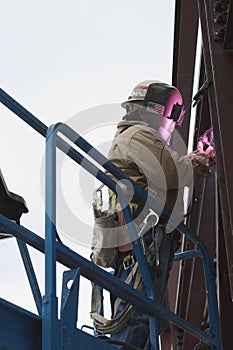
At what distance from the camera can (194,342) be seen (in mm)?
8062

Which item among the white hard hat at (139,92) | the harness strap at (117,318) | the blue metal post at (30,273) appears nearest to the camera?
the blue metal post at (30,273)

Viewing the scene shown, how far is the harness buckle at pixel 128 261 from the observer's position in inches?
219

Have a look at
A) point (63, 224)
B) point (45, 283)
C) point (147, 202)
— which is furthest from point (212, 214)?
point (45, 283)

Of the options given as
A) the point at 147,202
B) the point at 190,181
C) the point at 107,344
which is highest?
the point at 190,181

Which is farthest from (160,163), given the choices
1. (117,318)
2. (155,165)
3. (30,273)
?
(30,273)

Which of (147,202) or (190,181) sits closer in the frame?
(147,202)

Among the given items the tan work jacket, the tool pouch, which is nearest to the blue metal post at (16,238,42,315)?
the tool pouch

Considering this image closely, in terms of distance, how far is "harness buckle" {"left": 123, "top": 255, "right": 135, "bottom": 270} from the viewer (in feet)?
18.3

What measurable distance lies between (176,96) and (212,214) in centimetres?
174

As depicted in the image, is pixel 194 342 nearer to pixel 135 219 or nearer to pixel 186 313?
pixel 186 313

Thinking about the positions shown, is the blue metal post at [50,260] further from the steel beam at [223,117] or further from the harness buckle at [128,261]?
the harness buckle at [128,261]

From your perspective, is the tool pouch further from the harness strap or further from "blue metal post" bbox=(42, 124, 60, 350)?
"blue metal post" bbox=(42, 124, 60, 350)

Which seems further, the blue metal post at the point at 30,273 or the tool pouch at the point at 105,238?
the tool pouch at the point at 105,238

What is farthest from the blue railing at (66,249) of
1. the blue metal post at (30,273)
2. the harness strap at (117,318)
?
the blue metal post at (30,273)
